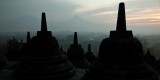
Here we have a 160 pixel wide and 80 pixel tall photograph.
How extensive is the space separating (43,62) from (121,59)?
8.17 meters

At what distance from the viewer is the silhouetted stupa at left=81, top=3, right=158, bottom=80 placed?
1210cm

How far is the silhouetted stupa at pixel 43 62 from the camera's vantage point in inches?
698

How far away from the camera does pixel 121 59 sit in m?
12.4

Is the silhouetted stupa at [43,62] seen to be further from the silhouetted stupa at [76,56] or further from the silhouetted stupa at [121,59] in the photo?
the silhouetted stupa at [121,59]

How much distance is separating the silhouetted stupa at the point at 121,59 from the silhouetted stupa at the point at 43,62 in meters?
5.68

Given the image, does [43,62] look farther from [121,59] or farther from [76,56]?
[121,59]

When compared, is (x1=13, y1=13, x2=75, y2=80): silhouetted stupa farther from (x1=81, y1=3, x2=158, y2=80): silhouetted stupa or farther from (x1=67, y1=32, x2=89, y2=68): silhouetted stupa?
(x1=81, y1=3, x2=158, y2=80): silhouetted stupa

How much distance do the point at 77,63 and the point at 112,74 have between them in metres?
12.9

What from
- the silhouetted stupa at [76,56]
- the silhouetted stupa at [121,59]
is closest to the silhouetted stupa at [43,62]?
the silhouetted stupa at [76,56]

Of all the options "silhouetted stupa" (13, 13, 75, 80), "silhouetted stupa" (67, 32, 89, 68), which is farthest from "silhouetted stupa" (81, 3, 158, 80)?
"silhouetted stupa" (67, 32, 89, 68)

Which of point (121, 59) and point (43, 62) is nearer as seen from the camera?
point (121, 59)

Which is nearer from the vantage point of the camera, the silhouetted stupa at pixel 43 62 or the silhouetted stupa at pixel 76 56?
the silhouetted stupa at pixel 43 62

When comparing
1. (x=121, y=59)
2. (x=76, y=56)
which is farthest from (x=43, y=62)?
(x=121, y=59)

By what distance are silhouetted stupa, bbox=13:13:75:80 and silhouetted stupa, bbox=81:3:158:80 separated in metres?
5.68
